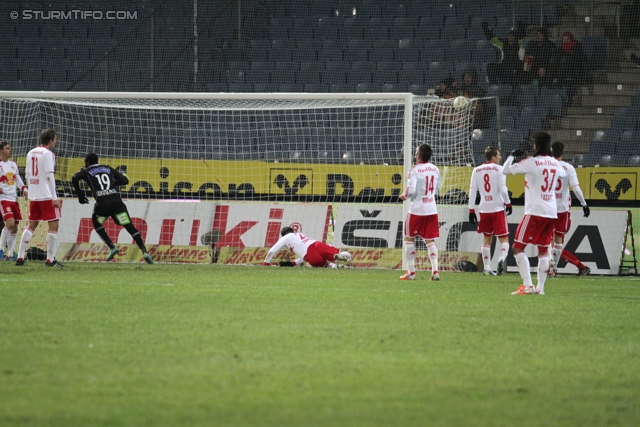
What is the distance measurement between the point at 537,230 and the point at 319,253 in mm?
4903

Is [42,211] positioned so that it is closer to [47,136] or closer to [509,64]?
[47,136]

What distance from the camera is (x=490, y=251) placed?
14.5m

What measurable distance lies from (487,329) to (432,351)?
1.30 meters

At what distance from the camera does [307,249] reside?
14367 millimetres

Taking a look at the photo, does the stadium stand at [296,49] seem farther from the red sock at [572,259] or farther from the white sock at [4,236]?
the white sock at [4,236]

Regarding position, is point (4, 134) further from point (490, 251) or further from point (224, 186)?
point (490, 251)

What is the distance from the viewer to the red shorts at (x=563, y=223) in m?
13.5

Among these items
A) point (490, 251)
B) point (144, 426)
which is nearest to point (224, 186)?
point (490, 251)

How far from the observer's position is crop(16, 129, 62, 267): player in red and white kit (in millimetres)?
13359

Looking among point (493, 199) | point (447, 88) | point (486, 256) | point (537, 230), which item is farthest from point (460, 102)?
point (447, 88)

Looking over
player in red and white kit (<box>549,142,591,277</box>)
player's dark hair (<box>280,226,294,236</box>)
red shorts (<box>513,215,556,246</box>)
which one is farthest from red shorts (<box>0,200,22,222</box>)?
player in red and white kit (<box>549,142,591,277</box>)

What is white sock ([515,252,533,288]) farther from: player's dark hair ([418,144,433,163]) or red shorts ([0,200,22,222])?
red shorts ([0,200,22,222])

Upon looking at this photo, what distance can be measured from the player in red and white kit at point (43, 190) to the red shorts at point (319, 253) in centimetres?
407

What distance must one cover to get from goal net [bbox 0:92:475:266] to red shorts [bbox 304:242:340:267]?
1209 mm
